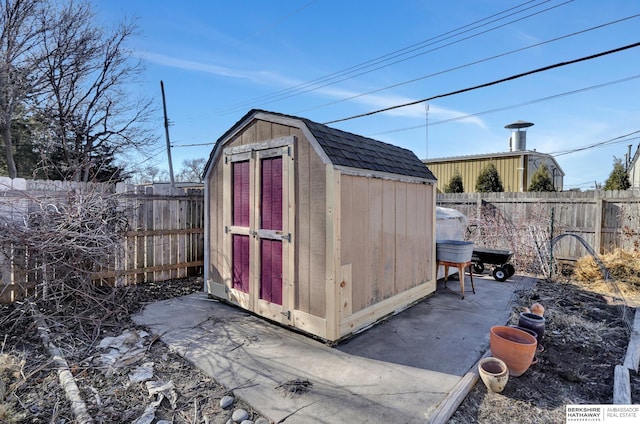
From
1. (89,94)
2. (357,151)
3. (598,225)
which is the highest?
(89,94)

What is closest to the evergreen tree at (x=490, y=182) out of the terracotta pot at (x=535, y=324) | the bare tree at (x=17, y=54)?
the terracotta pot at (x=535, y=324)

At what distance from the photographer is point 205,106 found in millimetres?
14344

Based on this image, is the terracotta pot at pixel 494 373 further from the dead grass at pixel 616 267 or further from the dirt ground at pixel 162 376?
the dead grass at pixel 616 267

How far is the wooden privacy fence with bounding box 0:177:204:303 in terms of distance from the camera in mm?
3949

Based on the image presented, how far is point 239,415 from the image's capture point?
212 cm

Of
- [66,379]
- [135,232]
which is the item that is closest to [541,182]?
[135,232]

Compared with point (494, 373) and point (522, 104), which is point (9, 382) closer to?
point (494, 373)

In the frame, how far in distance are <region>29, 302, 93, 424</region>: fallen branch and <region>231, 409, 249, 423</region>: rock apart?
0.88 metres

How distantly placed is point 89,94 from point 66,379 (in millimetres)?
12532

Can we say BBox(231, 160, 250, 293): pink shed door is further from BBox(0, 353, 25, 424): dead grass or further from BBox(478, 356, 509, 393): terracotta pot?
BBox(478, 356, 509, 393): terracotta pot

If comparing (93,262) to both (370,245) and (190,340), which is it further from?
(370,245)

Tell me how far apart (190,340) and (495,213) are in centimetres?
767

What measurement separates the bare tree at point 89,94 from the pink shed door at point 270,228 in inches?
352

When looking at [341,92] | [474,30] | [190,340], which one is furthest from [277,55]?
[190,340]
